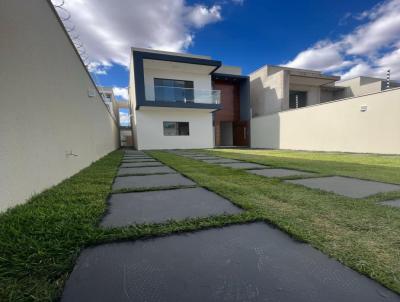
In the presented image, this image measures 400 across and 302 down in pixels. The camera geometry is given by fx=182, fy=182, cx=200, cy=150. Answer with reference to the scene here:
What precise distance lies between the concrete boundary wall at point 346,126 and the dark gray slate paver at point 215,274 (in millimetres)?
7826

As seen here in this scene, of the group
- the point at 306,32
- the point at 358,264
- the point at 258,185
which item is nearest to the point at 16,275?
the point at 358,264

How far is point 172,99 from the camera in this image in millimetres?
9906

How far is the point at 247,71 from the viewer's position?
1530 cm

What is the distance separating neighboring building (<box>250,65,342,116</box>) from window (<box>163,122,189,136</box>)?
604 centimetres

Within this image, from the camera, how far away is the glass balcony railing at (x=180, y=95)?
9570mm

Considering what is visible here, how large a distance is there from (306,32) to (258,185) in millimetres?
16766

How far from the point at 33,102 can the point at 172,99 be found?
8666mm

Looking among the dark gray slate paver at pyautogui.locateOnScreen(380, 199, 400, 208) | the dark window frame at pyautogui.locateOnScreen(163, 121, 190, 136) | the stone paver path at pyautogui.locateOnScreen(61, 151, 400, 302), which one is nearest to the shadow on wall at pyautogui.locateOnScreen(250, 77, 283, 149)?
the dark window frame at pyautogui.locateOnScreen(163, 121, 190, 136)

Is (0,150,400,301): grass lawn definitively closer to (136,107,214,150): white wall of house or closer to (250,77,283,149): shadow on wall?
(136,107,214,150): white wall of house

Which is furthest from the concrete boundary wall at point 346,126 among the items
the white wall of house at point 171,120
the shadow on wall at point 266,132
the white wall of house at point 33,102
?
the white wall of house at point 33,102

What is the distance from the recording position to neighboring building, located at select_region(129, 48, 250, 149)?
9.47 metres

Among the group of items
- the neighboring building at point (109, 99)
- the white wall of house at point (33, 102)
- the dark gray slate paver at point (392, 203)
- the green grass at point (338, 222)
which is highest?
the neighboring building at point (109, 99)

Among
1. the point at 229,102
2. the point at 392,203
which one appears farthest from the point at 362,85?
the point at 392,203

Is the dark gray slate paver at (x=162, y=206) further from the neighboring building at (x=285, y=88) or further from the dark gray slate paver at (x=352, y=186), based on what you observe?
the neighboring building at (x=285, y=88)
